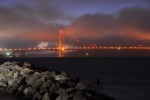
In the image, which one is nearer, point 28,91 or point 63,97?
point 63,97

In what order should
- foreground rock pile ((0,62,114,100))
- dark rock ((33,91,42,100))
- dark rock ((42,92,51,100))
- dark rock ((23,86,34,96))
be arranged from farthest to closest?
dark rock ((23,86,34,96)), dark rock ((33,91,42,100)), foreground rock pile ((0,62,114,100)), dark rock ((42,92,51,100))

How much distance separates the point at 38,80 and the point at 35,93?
5.35ft

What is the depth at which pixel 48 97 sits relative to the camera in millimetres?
14719

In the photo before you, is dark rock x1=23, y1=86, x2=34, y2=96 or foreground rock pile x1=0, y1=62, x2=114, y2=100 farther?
dark rock x1=23, y1=86, x2=34, y2=96

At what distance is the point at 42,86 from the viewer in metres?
16.8

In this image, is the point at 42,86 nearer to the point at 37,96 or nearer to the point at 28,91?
the point at 28,91

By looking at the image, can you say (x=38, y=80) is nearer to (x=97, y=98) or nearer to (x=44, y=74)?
(x=44, y=74)

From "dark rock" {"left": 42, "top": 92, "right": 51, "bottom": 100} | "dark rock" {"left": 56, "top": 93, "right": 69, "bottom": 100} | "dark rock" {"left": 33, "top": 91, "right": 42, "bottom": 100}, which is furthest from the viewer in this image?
"dark rock" {"left": 33, "top": 91, "right": 42, "bottom": 100}

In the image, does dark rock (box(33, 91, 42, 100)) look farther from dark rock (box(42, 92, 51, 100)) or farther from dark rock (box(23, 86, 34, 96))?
dark rock (box(23, 86, 34, 96))

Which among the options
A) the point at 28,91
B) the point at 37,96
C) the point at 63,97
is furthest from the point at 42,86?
the point at 63,97

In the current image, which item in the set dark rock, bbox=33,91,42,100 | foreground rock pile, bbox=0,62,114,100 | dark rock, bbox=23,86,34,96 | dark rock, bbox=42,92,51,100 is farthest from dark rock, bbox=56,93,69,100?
dark rock, bbox=23,86,34,96

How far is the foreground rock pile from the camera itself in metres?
14.8

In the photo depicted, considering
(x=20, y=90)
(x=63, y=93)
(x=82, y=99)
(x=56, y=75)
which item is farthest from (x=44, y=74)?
(x=82, y=99)

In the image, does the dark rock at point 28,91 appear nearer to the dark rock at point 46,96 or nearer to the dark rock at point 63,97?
the dark rock at point 46,96
